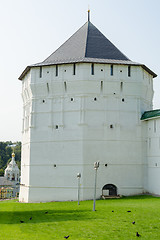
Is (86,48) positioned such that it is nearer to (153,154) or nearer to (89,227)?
(153,154)

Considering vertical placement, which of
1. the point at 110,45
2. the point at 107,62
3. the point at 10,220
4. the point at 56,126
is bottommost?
the point at 10,220

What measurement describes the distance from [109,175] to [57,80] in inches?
300

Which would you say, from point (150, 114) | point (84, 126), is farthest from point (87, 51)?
point (150, 114)

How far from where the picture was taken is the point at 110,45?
2370cm

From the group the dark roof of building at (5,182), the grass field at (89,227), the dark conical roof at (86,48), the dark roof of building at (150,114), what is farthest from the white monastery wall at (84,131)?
the dark roof of building at (5,182)

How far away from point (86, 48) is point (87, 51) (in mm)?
384

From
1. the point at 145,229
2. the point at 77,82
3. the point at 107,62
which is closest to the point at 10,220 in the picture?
the point at 145,229

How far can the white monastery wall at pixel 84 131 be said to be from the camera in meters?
20.2

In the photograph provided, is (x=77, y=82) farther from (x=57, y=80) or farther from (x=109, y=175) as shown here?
(x=109, y=175)

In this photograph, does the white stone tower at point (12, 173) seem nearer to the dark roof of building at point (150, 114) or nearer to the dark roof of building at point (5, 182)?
the dark roof of building at point (5, 182)

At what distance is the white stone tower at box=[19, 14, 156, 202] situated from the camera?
20.2 meters

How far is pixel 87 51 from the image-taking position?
22.0 meters

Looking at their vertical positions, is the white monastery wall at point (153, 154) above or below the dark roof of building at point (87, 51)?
below

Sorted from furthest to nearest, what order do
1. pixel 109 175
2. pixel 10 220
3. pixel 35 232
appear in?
pixel 109 175, pixel 10 220, pixel 35 232
